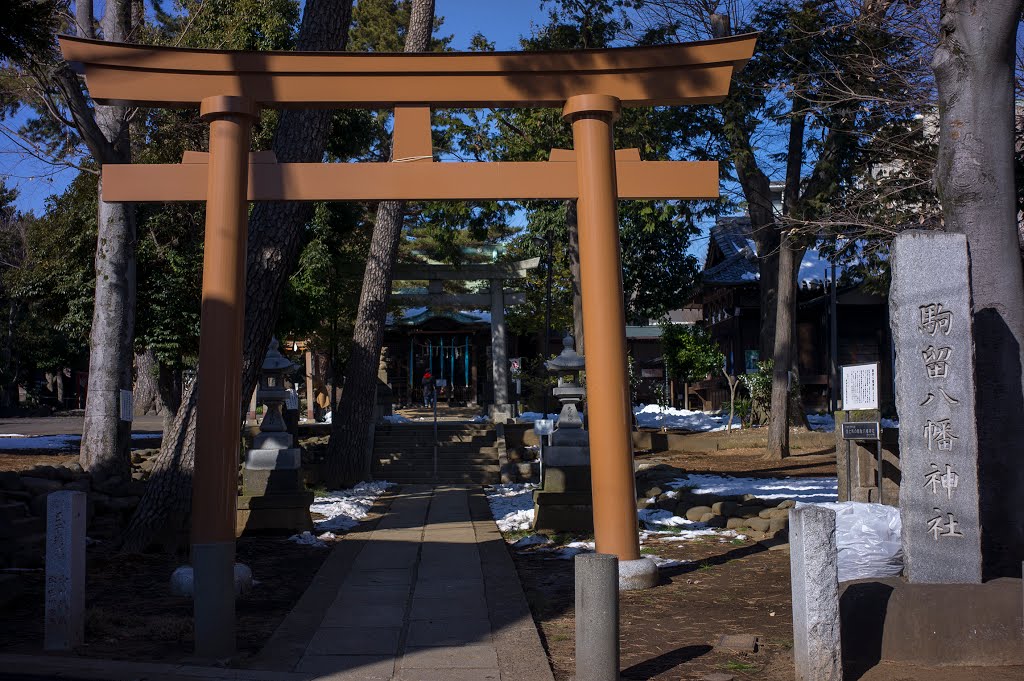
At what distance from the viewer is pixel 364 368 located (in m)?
18.5

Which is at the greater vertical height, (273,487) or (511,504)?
(273,487)

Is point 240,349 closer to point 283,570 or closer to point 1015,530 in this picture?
point 283,570

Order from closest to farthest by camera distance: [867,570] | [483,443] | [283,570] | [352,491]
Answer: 1. [867,570]
2. [283,570]
3. [352,491]
4. [483,443]

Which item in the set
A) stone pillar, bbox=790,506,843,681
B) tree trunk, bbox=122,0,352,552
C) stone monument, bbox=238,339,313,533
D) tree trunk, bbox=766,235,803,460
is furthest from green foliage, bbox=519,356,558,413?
stone pillar, bbox=790,506,843,681

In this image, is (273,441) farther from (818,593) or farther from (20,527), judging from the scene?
(818,593)

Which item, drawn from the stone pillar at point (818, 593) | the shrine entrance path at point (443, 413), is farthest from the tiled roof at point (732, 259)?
the stone pillar at point (818, 593)

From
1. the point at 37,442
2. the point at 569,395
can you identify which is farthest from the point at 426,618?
the point at 37,442

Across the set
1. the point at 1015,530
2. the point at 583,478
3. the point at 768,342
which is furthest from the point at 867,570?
the point at 768,342

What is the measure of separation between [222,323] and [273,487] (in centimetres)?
508

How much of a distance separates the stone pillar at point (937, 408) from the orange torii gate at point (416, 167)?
231cm

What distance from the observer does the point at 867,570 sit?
7141 millimetres

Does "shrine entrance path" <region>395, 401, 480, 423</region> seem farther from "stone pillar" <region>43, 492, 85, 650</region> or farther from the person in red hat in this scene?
"stone pillar" <region>43, 492, 85, 650</region>

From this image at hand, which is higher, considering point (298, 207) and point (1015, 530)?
point (298, 207)

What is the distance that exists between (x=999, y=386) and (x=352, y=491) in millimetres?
12865
